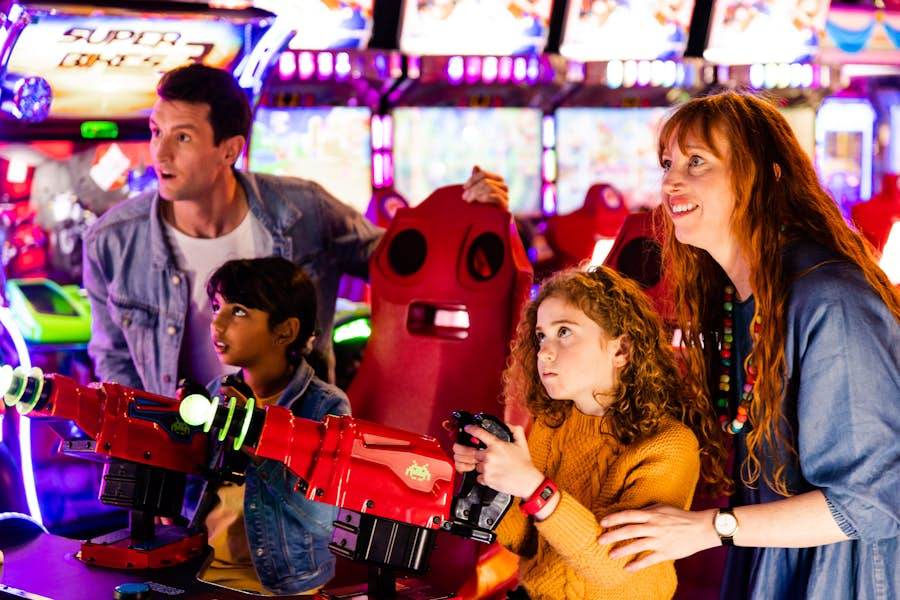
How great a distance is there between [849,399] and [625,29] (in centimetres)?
443

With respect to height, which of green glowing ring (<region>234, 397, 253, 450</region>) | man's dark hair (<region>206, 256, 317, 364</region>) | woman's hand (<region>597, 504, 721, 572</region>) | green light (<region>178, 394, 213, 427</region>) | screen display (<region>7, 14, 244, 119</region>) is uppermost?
screen display (<region>7, 14, 244, 119</region>)

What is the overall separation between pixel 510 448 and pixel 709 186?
51cm

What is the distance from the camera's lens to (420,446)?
67.7 inches

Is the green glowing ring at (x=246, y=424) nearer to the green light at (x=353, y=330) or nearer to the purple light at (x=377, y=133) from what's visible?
the green light at (x=353, y=330)

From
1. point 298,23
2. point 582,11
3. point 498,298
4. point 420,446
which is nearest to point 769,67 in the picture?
point 582,11

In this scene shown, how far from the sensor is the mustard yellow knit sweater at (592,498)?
1657 millimetres

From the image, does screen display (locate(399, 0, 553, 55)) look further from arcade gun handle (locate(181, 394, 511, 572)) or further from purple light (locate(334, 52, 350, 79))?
arcade gun handle (locate(181, 394, 511, 572))

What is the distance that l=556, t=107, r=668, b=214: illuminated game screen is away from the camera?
18.7ft

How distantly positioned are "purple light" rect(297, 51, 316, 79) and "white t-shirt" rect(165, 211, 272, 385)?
1720mm

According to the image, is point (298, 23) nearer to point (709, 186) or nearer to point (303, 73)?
point (303, 73)

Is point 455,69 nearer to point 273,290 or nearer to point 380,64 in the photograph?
point 380,64

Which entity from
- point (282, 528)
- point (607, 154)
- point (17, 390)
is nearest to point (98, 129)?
point (282, 528)

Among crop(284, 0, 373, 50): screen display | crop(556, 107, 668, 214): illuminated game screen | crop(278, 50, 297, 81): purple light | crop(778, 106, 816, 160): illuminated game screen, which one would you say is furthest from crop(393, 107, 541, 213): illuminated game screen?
crop(778, 106, 816, 160): illuminated game screen

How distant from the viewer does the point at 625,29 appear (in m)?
5.74
